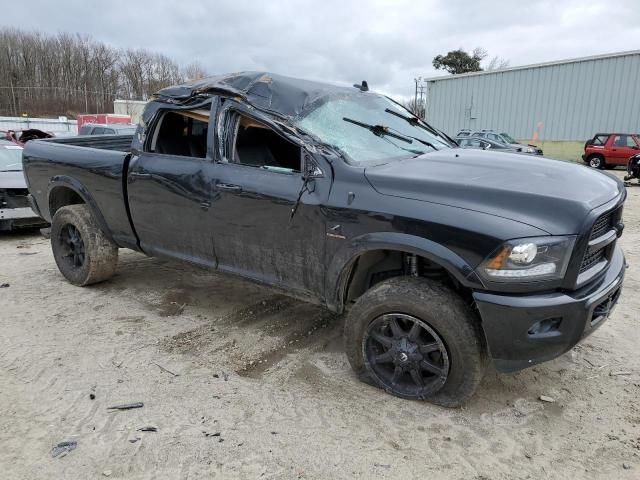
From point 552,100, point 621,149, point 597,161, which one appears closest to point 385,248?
point 621,149

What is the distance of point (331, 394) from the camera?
10.4ft

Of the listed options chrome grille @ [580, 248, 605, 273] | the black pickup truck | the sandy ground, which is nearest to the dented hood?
the sandy ground

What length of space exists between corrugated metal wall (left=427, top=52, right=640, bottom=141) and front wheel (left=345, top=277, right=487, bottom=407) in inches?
989

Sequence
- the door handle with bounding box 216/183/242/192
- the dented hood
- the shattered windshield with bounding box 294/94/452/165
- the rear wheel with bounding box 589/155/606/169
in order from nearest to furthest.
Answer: the shattered windshield with bounding box 294/94/452/165
the door handle with bounding box 216/183/242/192
the dented hood
the rear wheel with bounding box 589/155/606/169

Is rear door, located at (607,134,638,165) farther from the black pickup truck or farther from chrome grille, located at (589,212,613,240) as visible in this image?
chrome grille, located at (589,212,613,240)

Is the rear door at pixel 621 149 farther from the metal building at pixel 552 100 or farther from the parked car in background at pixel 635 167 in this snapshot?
the parked car in background at pixel 635 167

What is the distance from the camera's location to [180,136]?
443 centimetres

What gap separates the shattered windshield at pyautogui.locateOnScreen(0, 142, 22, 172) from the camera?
7.76 metres

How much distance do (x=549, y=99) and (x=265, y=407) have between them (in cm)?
2676

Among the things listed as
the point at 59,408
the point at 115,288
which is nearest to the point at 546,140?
the point at 115,288

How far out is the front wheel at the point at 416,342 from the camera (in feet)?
9.01

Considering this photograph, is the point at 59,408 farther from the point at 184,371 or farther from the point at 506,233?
the point at 506,233

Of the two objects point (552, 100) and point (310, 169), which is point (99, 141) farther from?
point (552, 100)

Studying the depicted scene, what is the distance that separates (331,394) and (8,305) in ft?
11.1
